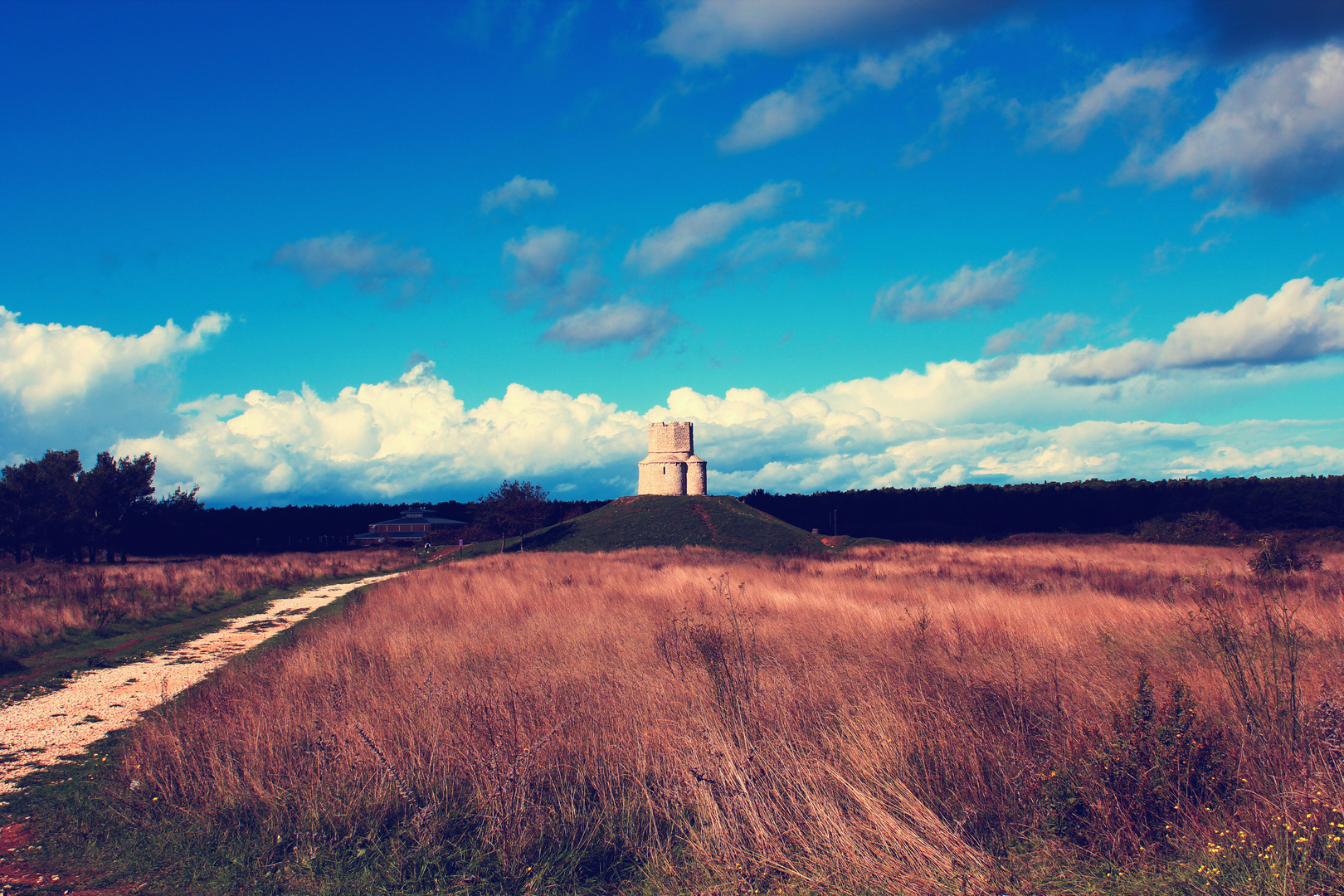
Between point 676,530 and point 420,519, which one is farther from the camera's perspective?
point 420,519

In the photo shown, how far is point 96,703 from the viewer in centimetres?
823

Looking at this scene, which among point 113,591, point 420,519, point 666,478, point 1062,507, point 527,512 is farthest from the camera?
point 420,519

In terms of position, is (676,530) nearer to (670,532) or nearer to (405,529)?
(670,532)

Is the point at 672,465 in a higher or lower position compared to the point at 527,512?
higher

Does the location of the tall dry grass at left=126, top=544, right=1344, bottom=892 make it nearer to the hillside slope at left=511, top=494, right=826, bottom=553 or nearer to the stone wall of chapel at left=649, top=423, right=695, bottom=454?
the hillside slope at left=511, top=494, right=826, bottom=553

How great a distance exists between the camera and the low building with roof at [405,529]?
60969 mm

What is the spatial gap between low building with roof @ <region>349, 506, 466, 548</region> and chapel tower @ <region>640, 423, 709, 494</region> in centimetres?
1945

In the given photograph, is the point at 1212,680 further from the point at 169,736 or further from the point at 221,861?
the point at 169,736

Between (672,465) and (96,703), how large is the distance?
49.4 m

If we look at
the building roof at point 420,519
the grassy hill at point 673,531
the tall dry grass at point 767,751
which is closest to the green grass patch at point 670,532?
the grassy hill at point 673,531

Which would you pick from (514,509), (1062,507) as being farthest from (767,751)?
(1062,507)

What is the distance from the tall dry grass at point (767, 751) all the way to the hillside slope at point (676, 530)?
32.4 meters

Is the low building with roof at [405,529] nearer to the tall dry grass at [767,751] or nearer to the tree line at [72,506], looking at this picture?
the tree line at [72,506]

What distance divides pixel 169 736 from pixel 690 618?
5.94 meters
